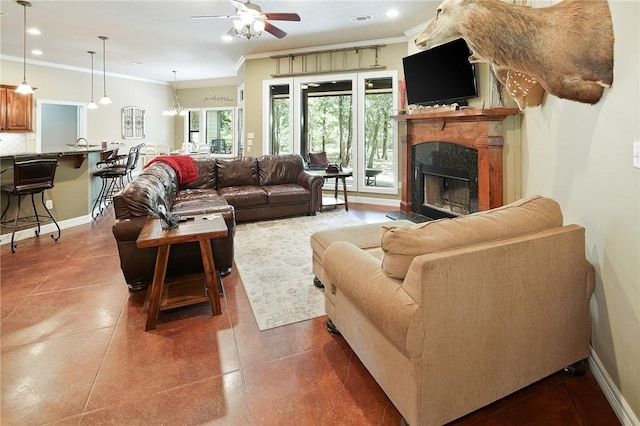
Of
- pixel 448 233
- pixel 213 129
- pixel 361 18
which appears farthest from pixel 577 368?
pixel 213 129

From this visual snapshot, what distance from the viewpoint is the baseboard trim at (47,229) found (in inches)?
165

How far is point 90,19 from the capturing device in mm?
5324

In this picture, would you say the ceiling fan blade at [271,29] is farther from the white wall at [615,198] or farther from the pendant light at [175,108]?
the pendant light at [175,108]

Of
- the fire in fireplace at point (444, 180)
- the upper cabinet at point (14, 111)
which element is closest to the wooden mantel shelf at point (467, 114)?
the fire in fireplace at point (444, 180)

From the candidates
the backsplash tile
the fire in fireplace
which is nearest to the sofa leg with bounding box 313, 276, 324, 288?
the fire in fireplace

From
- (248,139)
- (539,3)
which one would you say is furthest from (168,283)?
(248,139)

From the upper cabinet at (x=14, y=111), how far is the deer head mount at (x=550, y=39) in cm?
894

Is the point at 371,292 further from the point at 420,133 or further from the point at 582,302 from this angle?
the point at 420,133

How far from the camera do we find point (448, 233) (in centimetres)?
146

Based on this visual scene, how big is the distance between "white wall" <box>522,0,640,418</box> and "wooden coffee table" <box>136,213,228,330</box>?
2.23 m

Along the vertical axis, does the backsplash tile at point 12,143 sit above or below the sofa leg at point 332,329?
above

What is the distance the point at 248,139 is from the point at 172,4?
131 inches

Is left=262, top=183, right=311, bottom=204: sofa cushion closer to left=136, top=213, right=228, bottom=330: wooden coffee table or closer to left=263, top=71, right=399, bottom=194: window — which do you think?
left=263, top=71, right=399, bottom=194: window

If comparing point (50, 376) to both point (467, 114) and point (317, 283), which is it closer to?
point (317, 283)
